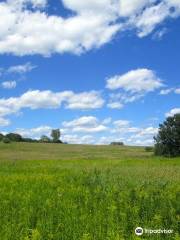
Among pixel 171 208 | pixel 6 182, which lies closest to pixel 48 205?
pixel 171 208

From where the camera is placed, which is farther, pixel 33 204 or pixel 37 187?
pixel 37 187

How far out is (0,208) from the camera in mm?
14391

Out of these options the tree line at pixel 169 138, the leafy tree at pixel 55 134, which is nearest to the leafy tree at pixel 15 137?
the leafy tree at pixel 55 134

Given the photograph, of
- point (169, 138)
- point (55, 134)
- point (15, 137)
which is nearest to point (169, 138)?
point (169, 138)

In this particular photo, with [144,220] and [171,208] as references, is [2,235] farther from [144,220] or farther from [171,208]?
[171,208]

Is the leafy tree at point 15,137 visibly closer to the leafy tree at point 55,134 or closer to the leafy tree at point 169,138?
the leafy tree at point 55,134

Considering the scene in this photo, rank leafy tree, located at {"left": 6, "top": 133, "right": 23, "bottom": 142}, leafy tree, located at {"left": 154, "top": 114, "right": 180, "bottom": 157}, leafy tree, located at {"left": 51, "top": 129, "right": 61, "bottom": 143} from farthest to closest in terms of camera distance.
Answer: leafy tree, located at {"left": 51, "top": 129, "right": 61, "bottom": 143} < leafy tree, located at {"left": 6, "top": 133, "right": 23, "bottom": 142} < leafy tree, located at {"left": 154, "top": 114, "right": 180, "bottom": 157}

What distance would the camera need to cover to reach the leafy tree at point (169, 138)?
6350 cm

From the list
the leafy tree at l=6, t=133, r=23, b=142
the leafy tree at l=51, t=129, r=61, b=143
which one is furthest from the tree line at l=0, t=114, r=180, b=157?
the leafy tree at l=51, t=129, r=61, b=143

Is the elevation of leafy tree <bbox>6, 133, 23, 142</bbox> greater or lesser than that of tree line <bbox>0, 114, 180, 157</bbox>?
greater

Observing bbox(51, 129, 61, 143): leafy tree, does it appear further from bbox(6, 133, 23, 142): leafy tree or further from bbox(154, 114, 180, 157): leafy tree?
bbox(154, 114, 180, 157): leafy tree

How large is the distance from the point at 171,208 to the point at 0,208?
16.7 ft

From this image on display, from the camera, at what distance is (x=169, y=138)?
63.5 meters

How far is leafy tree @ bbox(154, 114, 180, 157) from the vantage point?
208 feet
